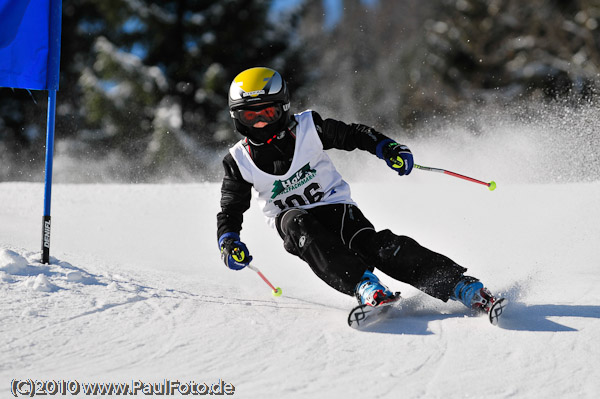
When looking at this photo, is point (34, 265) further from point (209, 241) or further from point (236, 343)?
point (209, 241)

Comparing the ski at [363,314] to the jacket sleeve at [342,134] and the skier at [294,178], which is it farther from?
the jacket sleeve at [342,134]

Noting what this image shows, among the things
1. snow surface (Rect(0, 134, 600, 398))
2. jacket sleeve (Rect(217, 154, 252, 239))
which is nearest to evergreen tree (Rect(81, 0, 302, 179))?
snow surface (Rect(0, 134, 600, 398))

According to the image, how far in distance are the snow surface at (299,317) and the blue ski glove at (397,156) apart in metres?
0.72

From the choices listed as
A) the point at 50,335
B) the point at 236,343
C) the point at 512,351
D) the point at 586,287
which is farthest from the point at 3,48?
the point at 586,287

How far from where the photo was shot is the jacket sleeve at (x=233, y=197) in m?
3.75

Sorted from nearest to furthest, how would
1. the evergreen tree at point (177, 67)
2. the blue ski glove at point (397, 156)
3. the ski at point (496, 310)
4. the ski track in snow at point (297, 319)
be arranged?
the ski track in snow at point (297, 319)
the ski at point (496, 310)
the blue ski glove at point (397, 156)
the evergreen tree at point (177, 67)

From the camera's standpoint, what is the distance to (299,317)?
10.7ft

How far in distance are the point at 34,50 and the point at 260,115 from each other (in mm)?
1552

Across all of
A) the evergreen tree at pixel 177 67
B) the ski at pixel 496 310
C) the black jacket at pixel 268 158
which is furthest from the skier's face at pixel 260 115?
the evergreen tree at pixel 177 67

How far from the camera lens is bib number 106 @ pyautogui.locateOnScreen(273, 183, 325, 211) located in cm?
381

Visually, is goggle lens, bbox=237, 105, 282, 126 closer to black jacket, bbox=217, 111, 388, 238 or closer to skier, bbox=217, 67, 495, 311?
skier, bbox=217, 67, 495, 311

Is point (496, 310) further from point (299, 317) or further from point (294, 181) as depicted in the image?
point (294, 181)

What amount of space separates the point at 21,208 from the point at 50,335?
4.61 metres

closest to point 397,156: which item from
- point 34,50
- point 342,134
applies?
point 342,134
